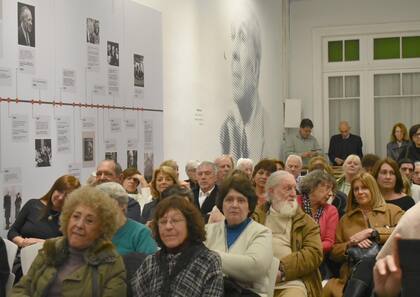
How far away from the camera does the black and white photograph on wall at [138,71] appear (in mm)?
8359

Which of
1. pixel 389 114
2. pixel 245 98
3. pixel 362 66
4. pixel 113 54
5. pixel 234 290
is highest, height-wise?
pixel 362 66

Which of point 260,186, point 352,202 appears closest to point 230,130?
point 260,186

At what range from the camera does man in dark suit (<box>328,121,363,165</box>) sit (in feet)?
45.9

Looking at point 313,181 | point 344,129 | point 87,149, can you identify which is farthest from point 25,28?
point 344,129

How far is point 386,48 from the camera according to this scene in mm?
14578

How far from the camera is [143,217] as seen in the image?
6.24m

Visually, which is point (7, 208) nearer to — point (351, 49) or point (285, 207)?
point (285, 207)

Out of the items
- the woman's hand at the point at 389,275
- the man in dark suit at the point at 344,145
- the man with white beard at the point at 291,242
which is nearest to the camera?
the woman's hand at the point at 389,275

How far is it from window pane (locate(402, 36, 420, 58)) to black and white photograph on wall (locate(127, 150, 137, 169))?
8268 millimetres

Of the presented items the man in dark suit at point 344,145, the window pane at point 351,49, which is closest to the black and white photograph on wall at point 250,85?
the man in dark suit at point 344,145

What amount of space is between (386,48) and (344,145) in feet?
7.95

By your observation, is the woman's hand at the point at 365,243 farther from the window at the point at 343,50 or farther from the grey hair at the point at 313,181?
the window at the point at 343,50

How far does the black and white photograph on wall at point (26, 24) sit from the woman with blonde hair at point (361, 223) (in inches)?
128

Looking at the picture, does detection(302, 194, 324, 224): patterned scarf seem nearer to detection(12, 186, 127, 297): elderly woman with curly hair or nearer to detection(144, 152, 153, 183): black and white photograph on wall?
detection(12, 186, 127, 297): elderly woman with curly hair
